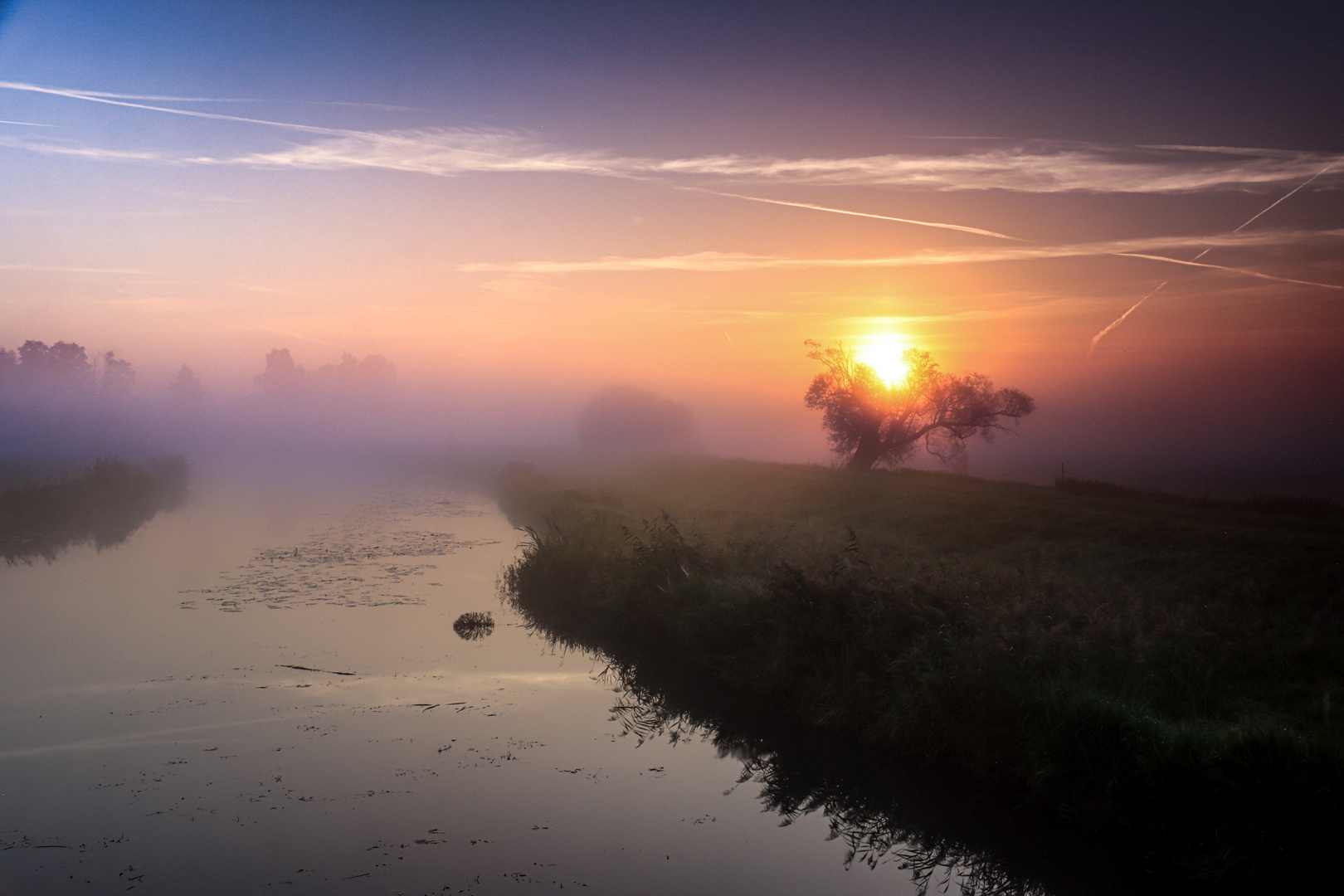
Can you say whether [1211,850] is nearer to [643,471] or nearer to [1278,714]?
[1278,714]

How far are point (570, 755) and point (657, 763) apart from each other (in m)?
1.38

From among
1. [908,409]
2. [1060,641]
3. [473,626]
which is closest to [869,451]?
[908,409]

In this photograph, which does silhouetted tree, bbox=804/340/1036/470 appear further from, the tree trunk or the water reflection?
the water reflection

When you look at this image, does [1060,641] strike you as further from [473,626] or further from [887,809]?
[473,626]

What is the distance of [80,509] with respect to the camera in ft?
119

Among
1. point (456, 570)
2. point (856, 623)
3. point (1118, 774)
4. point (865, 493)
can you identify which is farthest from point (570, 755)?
point (865, 493)

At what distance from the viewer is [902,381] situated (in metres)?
46.3

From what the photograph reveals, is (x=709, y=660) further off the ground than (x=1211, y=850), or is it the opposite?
(x=1211, y=850)

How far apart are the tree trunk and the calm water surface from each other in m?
30.3

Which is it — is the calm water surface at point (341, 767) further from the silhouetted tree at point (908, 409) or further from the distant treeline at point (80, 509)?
the silhouetted tree at point (908, 409)

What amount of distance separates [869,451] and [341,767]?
39.2 meters

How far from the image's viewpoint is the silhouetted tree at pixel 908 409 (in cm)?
4491

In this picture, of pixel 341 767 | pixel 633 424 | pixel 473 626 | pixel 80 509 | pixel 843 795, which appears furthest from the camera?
pixel 633 424

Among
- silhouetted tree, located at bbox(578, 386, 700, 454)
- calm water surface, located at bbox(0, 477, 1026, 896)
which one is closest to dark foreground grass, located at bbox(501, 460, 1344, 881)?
calm water surface, located at bbox(0, 477, 1026, 896)
